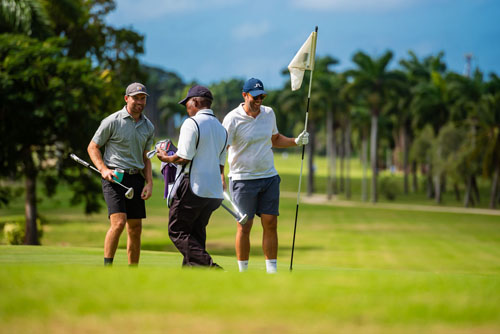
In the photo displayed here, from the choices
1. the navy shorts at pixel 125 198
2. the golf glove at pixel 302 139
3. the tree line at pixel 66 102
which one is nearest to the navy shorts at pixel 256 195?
the golf glove at pixel 302 139

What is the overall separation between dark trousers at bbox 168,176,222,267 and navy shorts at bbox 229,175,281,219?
804 millimetres

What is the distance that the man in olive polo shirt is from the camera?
8117 mm

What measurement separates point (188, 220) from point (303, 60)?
329cm

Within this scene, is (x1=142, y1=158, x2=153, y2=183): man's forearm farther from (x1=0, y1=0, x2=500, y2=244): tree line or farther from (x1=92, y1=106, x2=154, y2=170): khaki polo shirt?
(x1=0, y1=0, x2=500, y2=244): tree line

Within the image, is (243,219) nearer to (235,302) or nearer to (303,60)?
(303,60)

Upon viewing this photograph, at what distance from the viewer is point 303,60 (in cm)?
977

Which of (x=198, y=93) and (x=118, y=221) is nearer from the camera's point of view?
(x=198, y=93)

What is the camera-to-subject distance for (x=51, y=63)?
27.3 meters

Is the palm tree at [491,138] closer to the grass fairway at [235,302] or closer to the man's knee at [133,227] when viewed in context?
the man's knee at [133,227]

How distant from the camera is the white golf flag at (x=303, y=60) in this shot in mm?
9680

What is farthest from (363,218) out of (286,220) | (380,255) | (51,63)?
(51,63)

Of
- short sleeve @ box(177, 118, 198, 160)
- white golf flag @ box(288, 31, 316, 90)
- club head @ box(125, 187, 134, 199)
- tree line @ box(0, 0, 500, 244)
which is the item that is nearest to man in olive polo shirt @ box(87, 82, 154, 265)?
club head @ box(125, 187, 134, 199)

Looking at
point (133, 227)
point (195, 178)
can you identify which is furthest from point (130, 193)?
point (195, 178)

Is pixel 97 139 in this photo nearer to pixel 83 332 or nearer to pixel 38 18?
pixel 83 332
